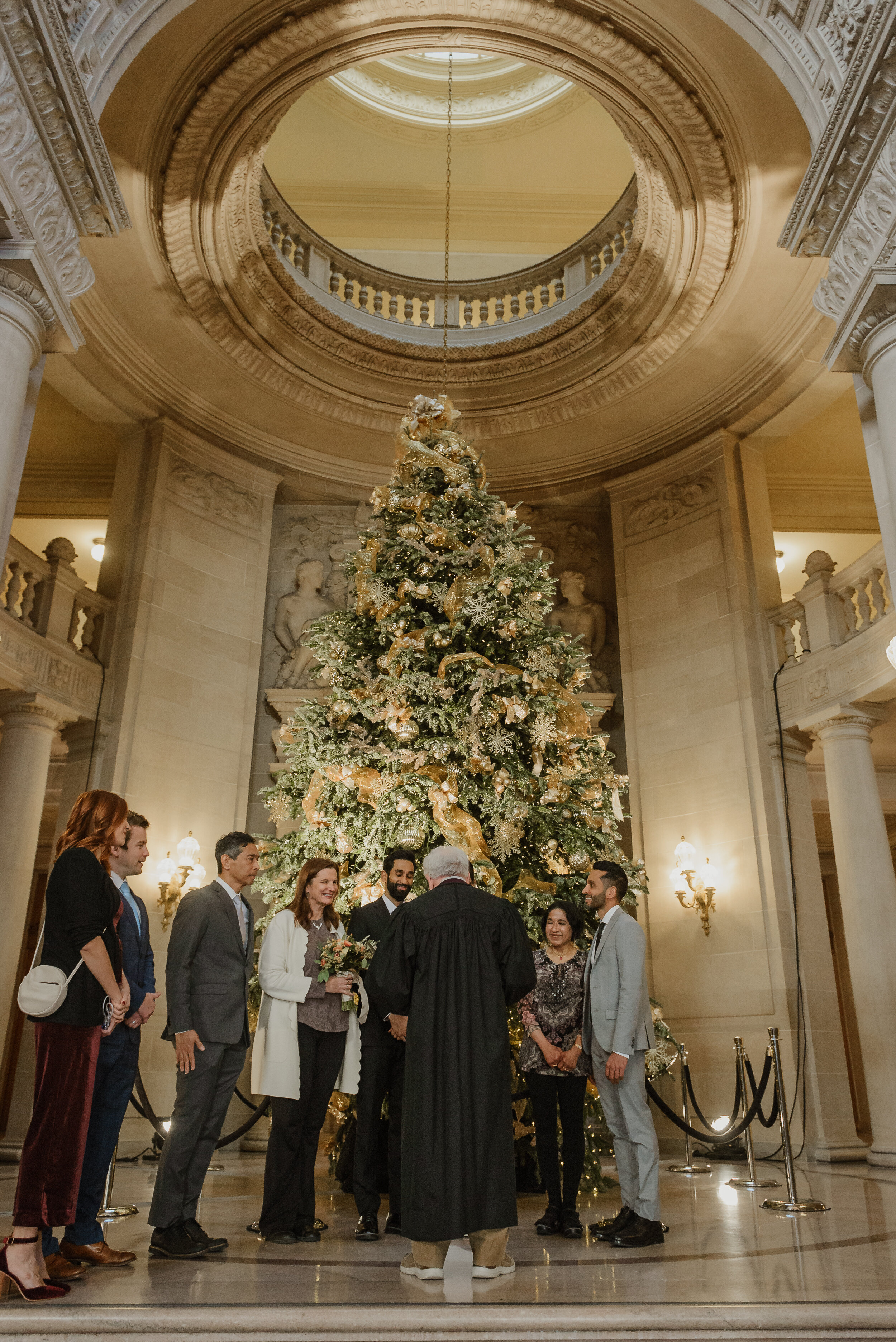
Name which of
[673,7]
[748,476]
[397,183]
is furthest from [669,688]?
[397,183]

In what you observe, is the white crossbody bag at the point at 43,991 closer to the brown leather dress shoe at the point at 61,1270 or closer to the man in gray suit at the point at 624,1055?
the brown leather dress shoe at the point at 61,1270

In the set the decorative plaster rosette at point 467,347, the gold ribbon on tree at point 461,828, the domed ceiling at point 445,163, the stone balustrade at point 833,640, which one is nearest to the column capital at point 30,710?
the decorative plaster rosette at point 467,347

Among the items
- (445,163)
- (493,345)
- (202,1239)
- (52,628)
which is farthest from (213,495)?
(202,1239)

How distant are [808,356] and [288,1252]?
9.17 meters

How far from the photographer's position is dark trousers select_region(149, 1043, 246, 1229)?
12.4 feet

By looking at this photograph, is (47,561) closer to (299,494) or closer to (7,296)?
(299,494)

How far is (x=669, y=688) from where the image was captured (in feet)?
35.1

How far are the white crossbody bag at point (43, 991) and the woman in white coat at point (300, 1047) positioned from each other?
4.18ft

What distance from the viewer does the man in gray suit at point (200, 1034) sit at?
3.78 m

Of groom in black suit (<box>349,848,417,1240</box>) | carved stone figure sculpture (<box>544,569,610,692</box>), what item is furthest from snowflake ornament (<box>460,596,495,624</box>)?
carved stone figure sculpture (<box>544,569,610,692</box>)

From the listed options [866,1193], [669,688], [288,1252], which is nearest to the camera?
[288,1252]

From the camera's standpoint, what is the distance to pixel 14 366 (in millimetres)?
4941

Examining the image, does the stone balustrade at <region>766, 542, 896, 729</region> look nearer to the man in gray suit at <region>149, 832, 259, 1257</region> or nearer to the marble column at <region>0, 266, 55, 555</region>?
the man in gray suit at <region>149, 832, 259, 1257</region>

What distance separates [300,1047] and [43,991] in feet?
4.96
